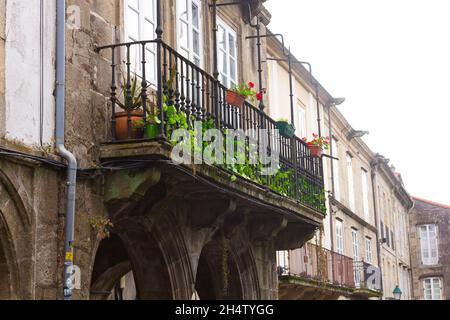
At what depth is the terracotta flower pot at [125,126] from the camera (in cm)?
1010

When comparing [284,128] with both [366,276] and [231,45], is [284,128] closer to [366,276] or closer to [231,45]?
[231,45]

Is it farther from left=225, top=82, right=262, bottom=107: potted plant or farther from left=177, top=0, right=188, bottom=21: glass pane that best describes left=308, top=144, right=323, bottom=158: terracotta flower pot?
left=177, top=0, right=188, bottom=21: glass pane

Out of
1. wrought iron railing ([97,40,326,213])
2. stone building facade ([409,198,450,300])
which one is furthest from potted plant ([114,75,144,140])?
stone building facade ([409,198,450,300])

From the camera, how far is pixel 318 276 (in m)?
20.1

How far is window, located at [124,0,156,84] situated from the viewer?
11367 millimetres

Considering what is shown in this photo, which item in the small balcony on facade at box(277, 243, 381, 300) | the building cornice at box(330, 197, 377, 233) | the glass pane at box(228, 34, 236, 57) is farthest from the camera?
the building cornice at box(330, 197, 377, 233)

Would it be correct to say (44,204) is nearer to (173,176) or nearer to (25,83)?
(25,83)

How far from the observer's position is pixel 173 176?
1067 cm

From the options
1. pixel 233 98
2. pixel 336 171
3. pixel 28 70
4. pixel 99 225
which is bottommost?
pixel 99 225

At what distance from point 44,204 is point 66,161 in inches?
21.6

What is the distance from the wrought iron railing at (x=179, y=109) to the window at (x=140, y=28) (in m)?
0.02

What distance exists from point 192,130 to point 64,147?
1.80m

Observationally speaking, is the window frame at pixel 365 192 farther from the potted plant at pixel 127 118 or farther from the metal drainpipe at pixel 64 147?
the metal drainpipe at pixel 64 147

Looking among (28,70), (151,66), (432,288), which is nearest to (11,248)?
(28,70)
